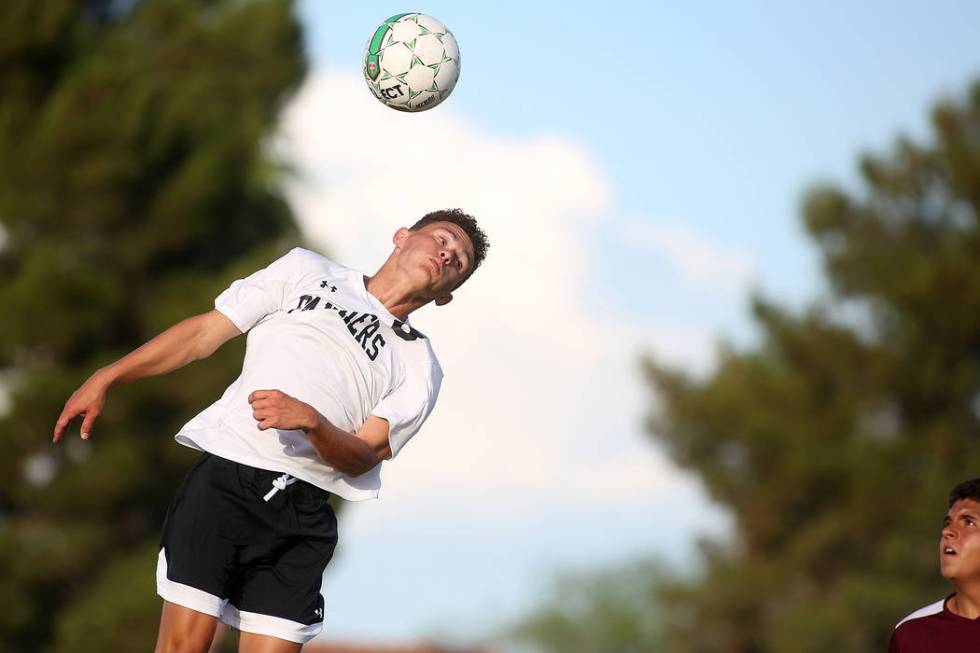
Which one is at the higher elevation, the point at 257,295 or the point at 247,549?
the point at 257,295

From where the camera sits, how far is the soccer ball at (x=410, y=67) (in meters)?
7.70

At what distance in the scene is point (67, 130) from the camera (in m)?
25.7

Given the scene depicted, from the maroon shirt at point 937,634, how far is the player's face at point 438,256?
8.41 feet

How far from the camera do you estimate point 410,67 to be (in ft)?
25.2

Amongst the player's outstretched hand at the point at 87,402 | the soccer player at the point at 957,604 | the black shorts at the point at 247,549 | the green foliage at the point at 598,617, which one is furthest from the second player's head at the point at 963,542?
the green foliage at the point at 598,617

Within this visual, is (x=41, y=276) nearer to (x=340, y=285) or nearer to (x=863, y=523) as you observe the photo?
(x=863, y=523)

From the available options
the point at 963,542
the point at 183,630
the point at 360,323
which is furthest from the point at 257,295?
the point at 963,542

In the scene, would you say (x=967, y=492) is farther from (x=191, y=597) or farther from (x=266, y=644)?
(x=191, y=597)

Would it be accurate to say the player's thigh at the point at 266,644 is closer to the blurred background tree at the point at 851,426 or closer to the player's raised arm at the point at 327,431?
the player's raised arm at the point at 327,431

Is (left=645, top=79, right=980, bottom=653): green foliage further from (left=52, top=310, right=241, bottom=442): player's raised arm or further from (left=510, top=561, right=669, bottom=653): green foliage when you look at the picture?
(left=510, top=561, right=669, bottom=653): green foliage

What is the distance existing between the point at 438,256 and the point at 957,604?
283cm

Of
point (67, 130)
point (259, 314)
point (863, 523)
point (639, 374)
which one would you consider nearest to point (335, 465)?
point (259, 314)

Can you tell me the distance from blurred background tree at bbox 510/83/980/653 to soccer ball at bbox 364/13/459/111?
21706 mm

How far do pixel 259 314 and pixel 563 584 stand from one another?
60064 mm
